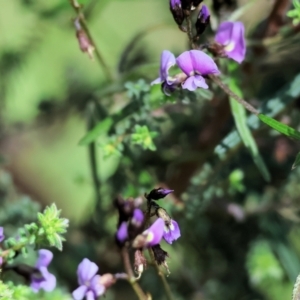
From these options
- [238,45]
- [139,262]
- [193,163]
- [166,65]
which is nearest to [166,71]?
[166,65]

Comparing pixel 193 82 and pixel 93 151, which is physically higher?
pixel 193 82

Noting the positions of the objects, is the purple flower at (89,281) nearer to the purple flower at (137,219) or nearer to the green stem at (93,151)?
the purple flower at (137,219)

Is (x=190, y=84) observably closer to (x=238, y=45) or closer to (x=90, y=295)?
(x=238, y=45)

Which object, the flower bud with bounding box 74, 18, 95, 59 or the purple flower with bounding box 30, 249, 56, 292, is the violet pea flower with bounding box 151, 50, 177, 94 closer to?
the flower bud with bounding box 74, 18, 95, 59

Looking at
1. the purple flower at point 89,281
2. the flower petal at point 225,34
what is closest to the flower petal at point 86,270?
the purple flower at point 89,281

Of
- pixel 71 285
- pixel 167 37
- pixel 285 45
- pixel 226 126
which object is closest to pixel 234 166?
pixel 226 126

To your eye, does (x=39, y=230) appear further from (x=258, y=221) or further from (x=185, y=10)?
(x=258, y=221)
